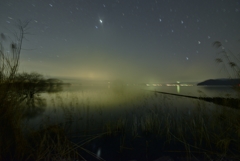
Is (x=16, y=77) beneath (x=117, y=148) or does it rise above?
above

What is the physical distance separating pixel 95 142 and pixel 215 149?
451 centimetres

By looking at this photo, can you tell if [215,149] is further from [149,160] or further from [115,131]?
[115,131]

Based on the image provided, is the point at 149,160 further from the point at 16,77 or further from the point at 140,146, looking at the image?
the point at 16,77

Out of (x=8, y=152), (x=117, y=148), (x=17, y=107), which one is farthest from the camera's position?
(x=117, y=148)

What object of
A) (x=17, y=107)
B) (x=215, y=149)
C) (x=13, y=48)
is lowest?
(x=215, y=149)

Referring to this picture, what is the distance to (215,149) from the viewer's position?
149 inches

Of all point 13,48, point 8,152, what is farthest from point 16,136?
point 13,48

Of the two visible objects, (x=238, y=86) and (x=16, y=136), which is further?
(x=238, y=86)

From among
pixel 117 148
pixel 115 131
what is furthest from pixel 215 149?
pixel 115 131

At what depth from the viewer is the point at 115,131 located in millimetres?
5426

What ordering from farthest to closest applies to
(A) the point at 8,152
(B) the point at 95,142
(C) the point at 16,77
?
(B) the point at 95,142 < (C) the point at 16,77 < (A) the point at 8,152

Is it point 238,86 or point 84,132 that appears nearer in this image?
point 238,86

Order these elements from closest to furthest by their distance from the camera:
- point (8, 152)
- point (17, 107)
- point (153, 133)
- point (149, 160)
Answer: point (8, 152), point (17, 107), point (149, 160), point (153, 133)

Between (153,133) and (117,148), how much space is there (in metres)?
2.08
